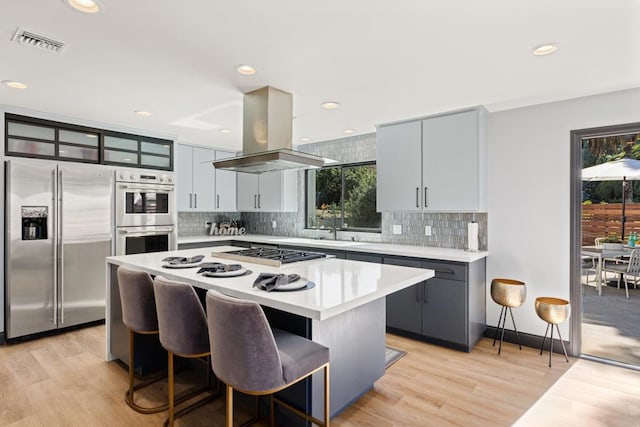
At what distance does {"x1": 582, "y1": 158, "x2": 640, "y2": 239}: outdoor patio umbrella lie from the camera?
300 centimetres

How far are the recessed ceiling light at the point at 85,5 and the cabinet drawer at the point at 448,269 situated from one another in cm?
312

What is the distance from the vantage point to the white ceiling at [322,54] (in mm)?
1790

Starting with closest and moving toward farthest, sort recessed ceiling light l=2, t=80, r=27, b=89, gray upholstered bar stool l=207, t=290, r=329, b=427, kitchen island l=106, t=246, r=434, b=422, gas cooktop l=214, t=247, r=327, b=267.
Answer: gray upholstered bar stool l=207, t=290, r=329, b=427, kitchen island l=106, t=246, r=434, b=422, gas cooktop l=214, t=247, r=327, b=267, recessed ceiling light l=2, t=80, r=27, b=89

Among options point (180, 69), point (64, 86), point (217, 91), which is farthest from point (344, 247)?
point (64, 86)

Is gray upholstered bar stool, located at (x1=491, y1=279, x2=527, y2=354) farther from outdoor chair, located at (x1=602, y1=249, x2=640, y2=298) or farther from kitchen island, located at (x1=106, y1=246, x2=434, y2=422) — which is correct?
kitchen island, located at (x1=106, y1=246, x2=434, y2=422)

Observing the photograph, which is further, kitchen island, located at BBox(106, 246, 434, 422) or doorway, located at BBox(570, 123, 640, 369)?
doorway, located at BBox(570, 123, 640, 369)

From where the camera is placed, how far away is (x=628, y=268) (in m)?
3.30

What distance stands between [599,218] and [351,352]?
2.63 metres

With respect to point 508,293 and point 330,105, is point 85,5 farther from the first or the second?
point 508,293

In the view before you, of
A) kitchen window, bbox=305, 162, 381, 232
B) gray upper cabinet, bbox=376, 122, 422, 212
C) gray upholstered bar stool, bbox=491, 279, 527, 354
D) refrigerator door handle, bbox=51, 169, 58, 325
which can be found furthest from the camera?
kitchen window, bbox=305, 162, 381, 232

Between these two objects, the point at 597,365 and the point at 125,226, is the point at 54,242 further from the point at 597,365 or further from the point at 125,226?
the point at 597,365

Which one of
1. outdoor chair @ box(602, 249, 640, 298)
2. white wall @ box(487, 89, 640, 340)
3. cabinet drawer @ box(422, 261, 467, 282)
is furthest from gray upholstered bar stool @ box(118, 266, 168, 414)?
outdoor chair @ box(602, 249, 640, 298)

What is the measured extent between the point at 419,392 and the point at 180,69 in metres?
2.87

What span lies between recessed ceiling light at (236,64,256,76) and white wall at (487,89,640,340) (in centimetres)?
247
